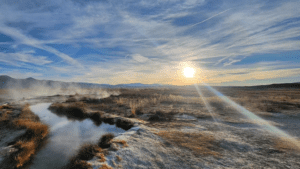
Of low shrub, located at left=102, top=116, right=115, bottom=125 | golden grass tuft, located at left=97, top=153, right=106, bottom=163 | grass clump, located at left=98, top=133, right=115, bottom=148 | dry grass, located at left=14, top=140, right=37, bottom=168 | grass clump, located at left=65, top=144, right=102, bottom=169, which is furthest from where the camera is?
low shrub, located at left=102, top=116, right=115, bottom=125

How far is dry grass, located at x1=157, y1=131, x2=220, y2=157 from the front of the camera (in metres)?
5.76

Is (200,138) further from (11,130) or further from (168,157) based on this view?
(11,130)

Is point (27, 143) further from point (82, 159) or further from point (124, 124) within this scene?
point (124, 124)

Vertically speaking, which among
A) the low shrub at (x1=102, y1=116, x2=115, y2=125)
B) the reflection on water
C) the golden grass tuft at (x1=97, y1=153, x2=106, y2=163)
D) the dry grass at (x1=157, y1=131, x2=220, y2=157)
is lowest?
the reflection on water

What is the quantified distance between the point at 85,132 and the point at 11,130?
15.4 ft

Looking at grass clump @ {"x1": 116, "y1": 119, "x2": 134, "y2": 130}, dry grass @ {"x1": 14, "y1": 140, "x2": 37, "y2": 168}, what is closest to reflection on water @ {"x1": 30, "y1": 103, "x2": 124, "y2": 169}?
dry grass @ {"x1": 14, "y1": 140, "x2": 37, "y2": 168}

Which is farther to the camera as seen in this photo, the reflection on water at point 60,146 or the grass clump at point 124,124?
the grass clump at point 124,124

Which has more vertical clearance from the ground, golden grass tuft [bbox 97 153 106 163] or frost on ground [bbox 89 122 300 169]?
golden grass tuft [bbox 97 153 106 163]

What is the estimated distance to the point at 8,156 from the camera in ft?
18.9

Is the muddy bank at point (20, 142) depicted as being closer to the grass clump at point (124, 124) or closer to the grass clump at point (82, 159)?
the grass clump at point (82, 159)

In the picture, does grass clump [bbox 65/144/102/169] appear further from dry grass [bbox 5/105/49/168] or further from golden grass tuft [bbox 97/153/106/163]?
dry grass [bbox 5/105/49/168]

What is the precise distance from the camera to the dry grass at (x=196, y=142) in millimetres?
5758

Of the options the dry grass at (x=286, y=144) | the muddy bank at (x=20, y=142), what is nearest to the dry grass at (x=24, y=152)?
the muddy bank at (x=20, y=142)

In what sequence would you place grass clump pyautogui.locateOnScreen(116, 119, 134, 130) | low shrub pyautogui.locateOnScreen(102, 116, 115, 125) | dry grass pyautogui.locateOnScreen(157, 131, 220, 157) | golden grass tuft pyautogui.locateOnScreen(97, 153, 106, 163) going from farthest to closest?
low shrub pyautogui.locateOnScreen(102, 116, 115, 125) < grass clump pyautogui.locateOnScreen(116, 119, 134, 130) < dry grass pyautogui.locateOnScreen(157, 131, 220, 157) < golden grass tuft pyautogui.locateOnScreen(97, 153, 106, 163)
